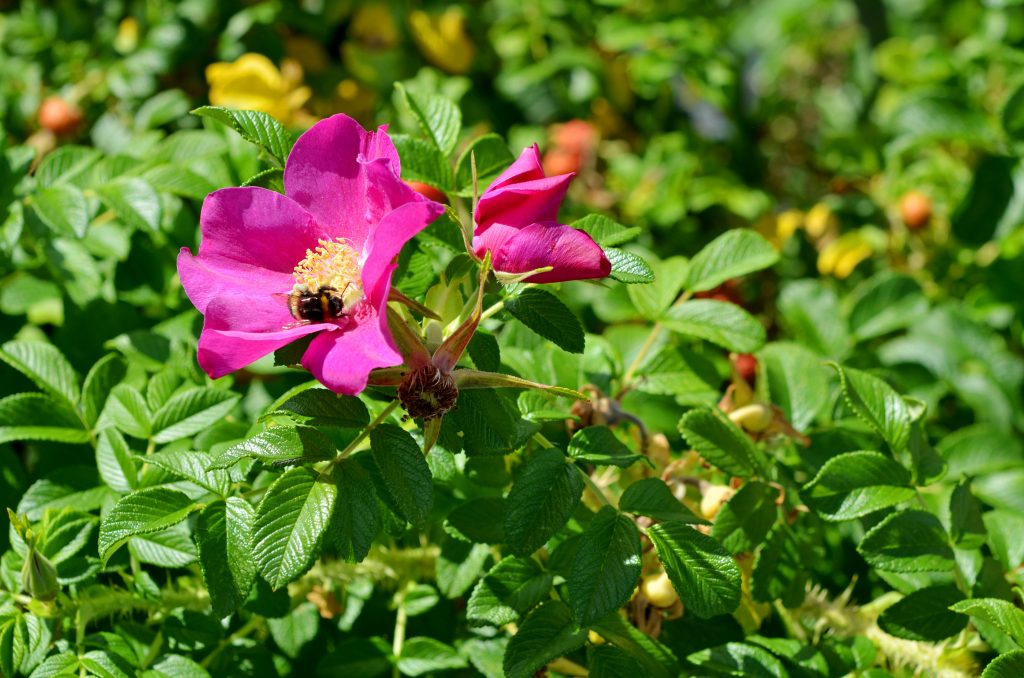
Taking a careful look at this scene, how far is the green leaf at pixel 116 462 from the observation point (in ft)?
3.39

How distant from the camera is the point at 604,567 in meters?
0.89

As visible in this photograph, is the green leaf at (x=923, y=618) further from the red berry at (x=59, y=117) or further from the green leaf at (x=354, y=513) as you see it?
the red berry at (x=59, y=117)

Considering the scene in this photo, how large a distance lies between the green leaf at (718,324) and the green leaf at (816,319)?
1.17 feet

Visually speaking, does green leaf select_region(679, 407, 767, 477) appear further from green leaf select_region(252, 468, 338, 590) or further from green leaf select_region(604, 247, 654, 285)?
green leaf select_region(252, 468, 338, 590)

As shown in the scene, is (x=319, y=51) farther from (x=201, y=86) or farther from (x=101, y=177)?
(x=101, y=177)

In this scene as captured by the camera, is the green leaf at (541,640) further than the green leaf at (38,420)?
No

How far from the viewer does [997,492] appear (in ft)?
4.76

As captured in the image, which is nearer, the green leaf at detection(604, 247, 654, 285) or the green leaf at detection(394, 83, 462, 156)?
the green leaf at detection(604, 247, 654, 285)

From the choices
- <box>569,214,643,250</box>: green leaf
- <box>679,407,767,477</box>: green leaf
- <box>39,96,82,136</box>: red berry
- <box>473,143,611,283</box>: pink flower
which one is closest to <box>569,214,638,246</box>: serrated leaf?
<box>569,214,643,250</box>: green leaf

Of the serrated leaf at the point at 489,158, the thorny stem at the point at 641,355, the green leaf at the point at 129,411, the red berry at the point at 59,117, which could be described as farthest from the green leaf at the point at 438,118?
the red berry at the point at 59,117

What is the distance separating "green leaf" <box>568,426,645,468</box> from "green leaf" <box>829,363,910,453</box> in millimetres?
278

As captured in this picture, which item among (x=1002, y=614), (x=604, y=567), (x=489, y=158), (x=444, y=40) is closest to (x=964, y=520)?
(x=1002, y=614)

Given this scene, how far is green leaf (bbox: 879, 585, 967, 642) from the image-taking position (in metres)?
1.01

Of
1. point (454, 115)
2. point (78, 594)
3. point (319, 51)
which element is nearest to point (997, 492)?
point (454, 115)
